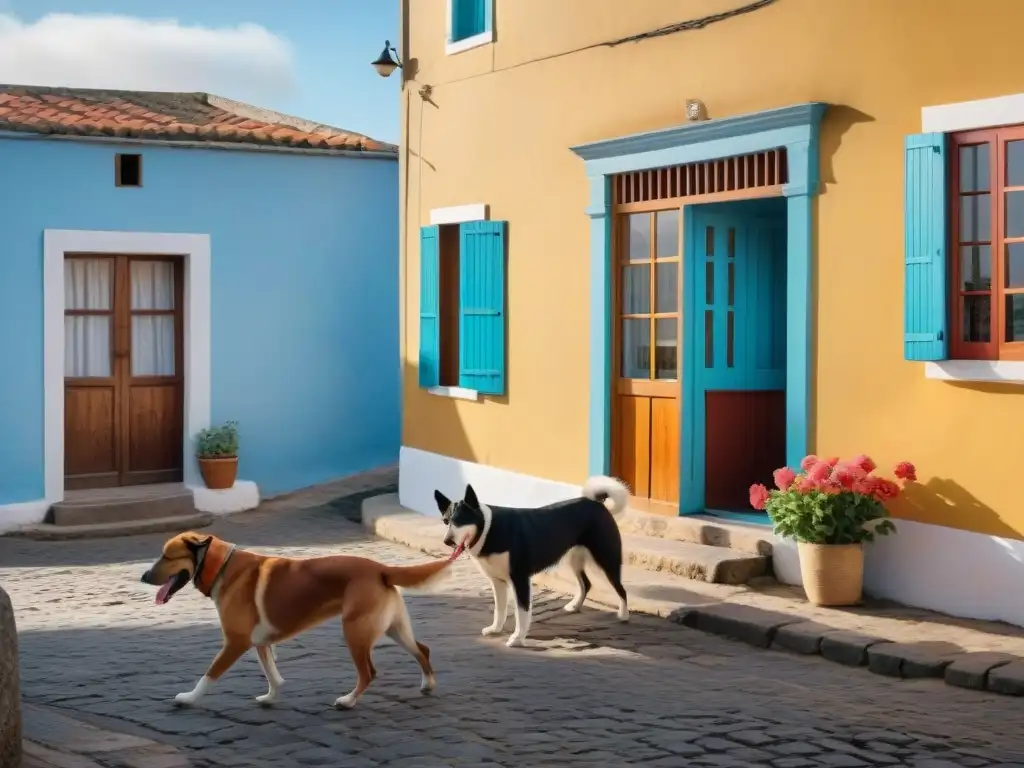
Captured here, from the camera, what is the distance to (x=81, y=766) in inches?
216

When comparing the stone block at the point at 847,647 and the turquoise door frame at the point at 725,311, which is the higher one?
the turquoise door frame at the point at 725,311

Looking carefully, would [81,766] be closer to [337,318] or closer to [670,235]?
[670,235]

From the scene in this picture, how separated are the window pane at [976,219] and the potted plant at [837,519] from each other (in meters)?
1.32

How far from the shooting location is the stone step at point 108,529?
43.0 feet

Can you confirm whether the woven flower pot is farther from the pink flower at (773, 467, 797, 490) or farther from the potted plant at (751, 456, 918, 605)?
the pink flower at (773, 467, 797, 490)

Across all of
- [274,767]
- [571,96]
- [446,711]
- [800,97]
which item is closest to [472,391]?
[571,96]

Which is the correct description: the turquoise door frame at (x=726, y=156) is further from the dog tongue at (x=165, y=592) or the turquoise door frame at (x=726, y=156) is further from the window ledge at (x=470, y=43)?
the dog tongue at (x=165, y=592)

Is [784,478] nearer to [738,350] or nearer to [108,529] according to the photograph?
[738,350]

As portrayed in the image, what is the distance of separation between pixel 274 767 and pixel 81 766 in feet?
2.38

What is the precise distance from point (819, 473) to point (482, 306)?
4497 mm

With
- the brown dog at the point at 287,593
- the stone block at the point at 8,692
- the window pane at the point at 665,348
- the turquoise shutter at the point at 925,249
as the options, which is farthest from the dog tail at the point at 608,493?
the stone block at the point at 8,692

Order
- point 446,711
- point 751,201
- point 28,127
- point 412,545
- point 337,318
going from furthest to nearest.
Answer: point 337,318
point 28,127
point 412,545
point 751,201
point 446,711

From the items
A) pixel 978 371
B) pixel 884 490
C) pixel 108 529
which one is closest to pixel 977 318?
pixel 978 371

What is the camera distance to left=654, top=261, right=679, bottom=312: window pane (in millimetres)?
10297
